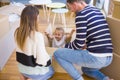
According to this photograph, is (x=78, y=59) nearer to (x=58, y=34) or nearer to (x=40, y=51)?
(x=40, y=51)

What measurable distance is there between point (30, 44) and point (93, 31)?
0.54 m

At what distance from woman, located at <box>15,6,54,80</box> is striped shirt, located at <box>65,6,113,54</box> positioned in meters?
0.34

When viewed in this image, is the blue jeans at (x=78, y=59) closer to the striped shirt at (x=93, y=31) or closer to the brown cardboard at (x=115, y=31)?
the striped shirt at (x=93, y=31)

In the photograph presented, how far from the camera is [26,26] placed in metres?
1.66

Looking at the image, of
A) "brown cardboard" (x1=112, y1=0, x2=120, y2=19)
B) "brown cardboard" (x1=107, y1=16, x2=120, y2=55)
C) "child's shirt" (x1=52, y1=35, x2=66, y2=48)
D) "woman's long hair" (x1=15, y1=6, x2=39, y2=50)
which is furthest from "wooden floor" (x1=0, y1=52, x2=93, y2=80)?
"brown cardboard" (x1=112, y1=0, x2=120, y2=19)

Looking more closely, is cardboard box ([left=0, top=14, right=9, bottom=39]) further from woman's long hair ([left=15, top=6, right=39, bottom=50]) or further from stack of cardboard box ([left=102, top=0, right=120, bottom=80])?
stack of cardboard box ([left=102, top=0, right=120, bottom=80])

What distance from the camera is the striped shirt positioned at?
68.7 inches

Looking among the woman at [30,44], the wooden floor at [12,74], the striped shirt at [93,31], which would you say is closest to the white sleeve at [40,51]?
the woman at [30,44]

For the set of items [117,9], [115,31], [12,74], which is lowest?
[12,74]

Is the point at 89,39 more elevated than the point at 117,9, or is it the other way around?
the point at 117,9

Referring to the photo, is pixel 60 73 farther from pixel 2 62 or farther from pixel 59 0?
pixel 59 0

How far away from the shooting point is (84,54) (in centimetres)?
181

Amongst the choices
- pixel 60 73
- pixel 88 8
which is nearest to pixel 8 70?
pixel 60 73

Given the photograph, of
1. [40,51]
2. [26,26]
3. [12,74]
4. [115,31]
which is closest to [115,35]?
[115,31]
